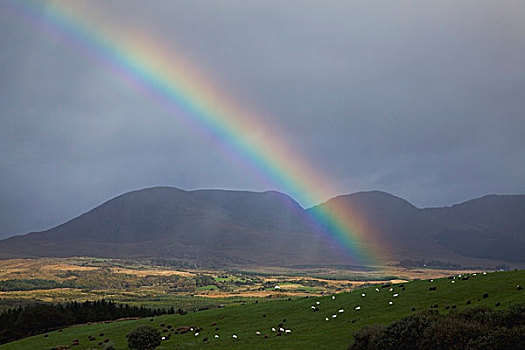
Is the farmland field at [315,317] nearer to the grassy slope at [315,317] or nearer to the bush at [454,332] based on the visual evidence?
the grassy slope at [315,317]

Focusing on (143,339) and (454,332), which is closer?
(454,332)

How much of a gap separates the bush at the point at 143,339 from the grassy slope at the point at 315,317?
143 cm

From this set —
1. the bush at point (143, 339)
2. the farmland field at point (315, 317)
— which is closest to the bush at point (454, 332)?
the farmland field at point (315, 317)

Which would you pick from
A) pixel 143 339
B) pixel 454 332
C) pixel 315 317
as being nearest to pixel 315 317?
pixel 315 317

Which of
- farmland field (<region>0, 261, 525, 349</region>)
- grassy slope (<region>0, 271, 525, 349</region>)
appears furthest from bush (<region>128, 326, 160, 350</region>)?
grassy slope (<region>0, 271, 525, 349</region>)

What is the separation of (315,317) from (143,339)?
68.8 feet

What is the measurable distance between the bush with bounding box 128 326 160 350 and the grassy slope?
4.69 ft

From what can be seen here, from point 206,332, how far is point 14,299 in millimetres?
172746

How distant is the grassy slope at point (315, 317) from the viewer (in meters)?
45.7

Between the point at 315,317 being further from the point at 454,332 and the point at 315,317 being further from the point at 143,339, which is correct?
the point at 454,332

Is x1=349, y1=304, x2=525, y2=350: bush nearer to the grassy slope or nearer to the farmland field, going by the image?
the farmland field

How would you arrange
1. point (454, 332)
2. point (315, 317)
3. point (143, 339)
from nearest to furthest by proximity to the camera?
point (454, 332) → point (143, 339) → point (315, 317)

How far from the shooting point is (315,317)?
188 ft

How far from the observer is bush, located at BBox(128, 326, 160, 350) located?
49.2 m
